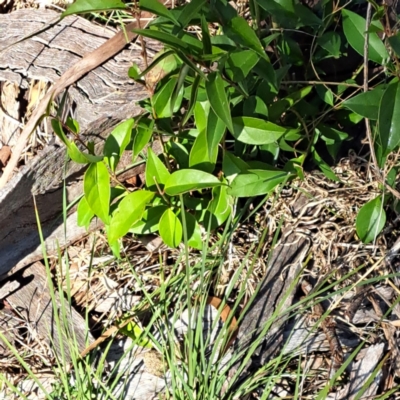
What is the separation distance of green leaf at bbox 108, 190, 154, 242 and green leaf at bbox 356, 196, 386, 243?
0.55m

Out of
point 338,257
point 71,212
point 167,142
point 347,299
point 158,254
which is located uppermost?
point 167,142

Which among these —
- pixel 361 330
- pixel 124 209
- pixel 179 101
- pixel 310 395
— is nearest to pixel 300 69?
pixel 179 101

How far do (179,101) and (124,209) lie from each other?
31 cm

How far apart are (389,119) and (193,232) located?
640 mm

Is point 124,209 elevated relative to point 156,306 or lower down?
elevated

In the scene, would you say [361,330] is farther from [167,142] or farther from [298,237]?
[167,142]

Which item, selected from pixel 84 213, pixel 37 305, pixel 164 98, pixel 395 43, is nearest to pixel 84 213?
pixel 84 213

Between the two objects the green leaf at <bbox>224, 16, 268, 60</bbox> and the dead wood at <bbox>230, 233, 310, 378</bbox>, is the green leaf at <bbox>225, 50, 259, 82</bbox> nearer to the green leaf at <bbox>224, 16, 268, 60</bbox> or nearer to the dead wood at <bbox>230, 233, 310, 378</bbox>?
the green leaf at <bbox>224, 16, 268, 60</bbox>

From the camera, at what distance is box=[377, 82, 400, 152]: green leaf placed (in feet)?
3.60

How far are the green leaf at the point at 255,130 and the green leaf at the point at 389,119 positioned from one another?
0.93 ft

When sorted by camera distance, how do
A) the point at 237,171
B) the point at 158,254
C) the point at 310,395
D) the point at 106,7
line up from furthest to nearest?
the point at 158,254 < the point at 310,395 < the point at 237,171 < the point at 106,7

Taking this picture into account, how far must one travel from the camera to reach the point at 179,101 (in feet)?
4.79

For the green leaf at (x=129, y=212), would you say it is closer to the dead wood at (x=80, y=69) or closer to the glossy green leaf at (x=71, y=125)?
the glossy green leaf at (x=71, y=125)

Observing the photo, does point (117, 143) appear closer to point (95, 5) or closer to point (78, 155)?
point (78, 155)
